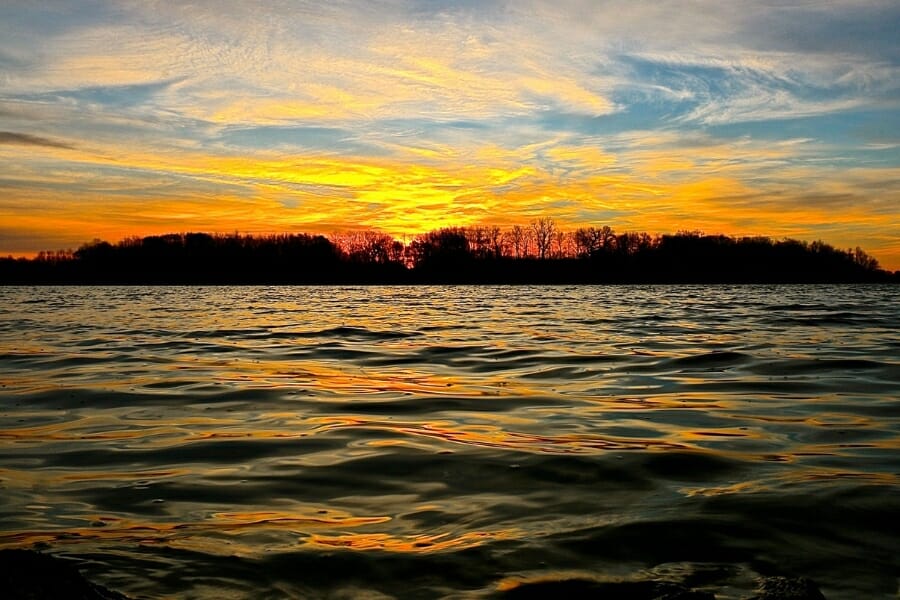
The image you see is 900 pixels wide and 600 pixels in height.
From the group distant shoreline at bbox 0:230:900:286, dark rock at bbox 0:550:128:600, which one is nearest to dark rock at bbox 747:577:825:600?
dark rock at bbox 0:550:128:600

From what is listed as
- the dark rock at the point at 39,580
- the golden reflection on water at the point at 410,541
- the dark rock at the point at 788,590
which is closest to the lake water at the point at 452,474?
the golden reflection on water at the point at 410,541

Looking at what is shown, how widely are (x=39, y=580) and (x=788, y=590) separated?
287 centimetres

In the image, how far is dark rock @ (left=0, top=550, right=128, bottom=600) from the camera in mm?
2576

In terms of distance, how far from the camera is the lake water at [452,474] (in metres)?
3.81

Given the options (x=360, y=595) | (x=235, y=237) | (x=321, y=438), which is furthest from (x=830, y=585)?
(x=235, y=237)

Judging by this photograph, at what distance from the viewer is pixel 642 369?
462 inches

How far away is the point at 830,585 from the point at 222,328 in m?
20.1

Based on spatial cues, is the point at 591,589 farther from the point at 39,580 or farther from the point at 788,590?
the point at 39,580

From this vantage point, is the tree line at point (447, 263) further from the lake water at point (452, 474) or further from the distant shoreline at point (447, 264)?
the lake water at point (452, 474)

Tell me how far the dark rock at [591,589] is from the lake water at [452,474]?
84mm

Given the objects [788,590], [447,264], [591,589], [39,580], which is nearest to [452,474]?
[591,589]

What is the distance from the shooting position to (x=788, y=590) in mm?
3082

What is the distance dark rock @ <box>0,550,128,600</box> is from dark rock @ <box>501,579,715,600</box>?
69.5 inches

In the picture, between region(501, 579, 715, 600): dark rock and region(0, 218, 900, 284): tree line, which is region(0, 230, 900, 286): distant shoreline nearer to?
region(0, 218, 900, 284): tree line
